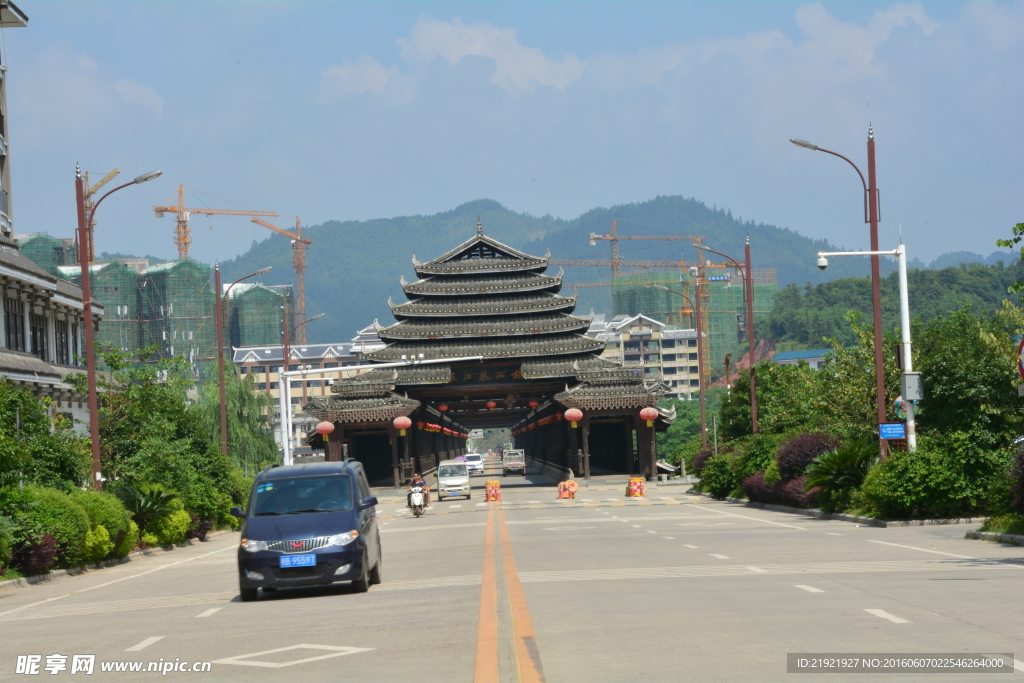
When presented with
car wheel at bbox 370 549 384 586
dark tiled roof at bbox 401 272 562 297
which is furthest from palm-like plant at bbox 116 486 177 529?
dark tiled roof at bbox 401 272 562 297

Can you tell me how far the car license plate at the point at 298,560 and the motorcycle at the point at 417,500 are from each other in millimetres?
27459

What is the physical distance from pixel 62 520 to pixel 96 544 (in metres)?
2.00

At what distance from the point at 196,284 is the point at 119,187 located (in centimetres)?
17404

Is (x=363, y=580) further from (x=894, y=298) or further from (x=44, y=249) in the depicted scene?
(x=44, y=249)

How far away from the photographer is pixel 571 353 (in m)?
75.4

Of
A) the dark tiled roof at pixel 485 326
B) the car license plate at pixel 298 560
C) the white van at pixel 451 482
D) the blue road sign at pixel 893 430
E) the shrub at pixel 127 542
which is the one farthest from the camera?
the dark tiled roof at pixel 485 326

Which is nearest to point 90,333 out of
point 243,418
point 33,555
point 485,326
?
point 33,555

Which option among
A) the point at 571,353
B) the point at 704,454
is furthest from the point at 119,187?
the point at 571,353

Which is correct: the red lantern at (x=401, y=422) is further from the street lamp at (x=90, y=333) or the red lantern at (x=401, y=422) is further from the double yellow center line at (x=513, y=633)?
the double yellow center line at (x=513, y=633)

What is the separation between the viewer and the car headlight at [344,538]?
52.7 ft

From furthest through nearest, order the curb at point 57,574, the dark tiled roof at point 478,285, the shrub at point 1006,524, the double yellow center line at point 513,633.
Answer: the dark tiled roof at point 478,285 < the curb at point 57,574 < the shrub at point 1006,524 < the double yellow center line at point 513,633

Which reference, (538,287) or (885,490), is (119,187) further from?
(538,287)

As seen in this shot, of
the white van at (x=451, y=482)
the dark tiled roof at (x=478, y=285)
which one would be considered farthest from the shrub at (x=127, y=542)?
the dark tiled roof at (x=478, y=285)

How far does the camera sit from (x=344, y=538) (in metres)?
16.2
